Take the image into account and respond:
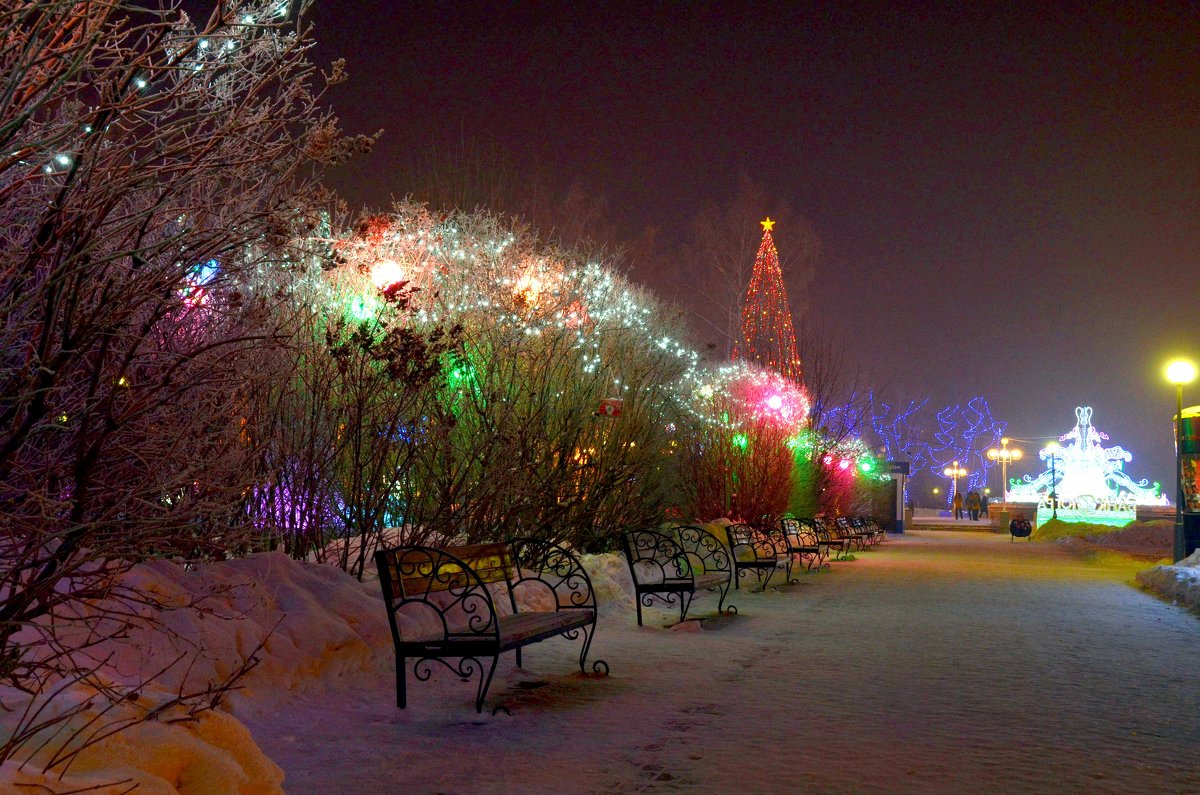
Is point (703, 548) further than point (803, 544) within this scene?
No

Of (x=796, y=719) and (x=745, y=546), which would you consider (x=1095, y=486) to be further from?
(x=796, y=719)

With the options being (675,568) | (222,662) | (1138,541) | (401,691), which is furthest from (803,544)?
(222,662)

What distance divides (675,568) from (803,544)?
31.3ft

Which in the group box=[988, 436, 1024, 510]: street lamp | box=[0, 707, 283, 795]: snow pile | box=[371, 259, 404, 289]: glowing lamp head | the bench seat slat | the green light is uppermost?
box=[988, 436, 1024, 510]: street lamp

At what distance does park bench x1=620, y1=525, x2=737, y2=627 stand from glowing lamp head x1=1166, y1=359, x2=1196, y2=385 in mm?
8973

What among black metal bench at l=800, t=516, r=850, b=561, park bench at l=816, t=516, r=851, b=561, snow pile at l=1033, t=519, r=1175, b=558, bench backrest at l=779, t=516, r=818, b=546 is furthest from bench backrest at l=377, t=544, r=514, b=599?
snow pile at l=1033, t=519, r=1175, b=558

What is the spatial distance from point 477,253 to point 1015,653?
7180mm

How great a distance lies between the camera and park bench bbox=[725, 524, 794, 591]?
569 inches

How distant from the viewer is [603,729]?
595cm

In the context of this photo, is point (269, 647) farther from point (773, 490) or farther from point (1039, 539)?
point (1039, 539)

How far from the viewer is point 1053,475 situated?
47906mm

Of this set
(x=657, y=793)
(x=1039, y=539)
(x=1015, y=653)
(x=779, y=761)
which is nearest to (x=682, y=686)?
(x=779, y=761)

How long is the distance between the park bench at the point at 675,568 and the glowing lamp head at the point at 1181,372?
8.97 metres

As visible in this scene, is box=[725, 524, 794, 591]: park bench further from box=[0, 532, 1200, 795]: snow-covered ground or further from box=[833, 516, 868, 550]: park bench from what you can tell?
box=[833, 516, 868, 550]: park bench
